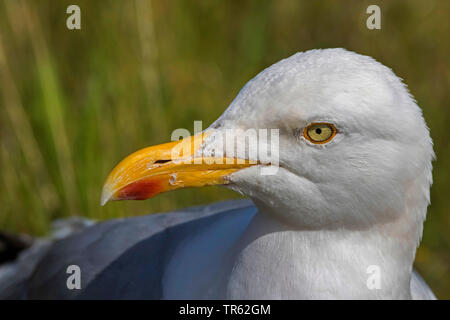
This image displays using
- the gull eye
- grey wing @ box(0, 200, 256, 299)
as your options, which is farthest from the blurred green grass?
the gull eye

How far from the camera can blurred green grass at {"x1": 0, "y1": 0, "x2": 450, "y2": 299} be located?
352 cm

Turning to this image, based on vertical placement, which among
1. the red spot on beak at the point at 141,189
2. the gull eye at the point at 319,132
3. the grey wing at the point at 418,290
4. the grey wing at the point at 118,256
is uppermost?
the gull eye at the point at 319,132

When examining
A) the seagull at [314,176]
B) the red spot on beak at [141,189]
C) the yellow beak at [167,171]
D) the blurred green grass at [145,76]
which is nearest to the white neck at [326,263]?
the seagull at [314,176]

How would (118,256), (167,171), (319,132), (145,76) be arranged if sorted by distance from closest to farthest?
(319,132), (167,171), (118,256), (145,76)

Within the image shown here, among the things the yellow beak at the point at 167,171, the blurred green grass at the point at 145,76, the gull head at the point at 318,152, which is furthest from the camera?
the blurred green grass at the point at 145,76

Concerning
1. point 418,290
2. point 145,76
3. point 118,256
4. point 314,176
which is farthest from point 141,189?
point 145,76

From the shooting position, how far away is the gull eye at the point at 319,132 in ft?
5.50

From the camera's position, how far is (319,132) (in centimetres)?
168

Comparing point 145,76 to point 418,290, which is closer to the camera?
point 418,290

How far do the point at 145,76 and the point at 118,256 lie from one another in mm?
1456

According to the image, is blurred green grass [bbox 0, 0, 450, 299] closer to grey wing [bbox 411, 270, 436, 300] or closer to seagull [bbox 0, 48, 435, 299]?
grey wing [bbox 411, 270, 436, 300]

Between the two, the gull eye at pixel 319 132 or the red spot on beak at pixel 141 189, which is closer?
the gull eye at pixel 319 132

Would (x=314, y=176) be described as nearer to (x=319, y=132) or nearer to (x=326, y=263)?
(x=319, y=132)

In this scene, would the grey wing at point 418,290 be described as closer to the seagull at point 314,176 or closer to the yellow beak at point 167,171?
the seagull at point 314,176
